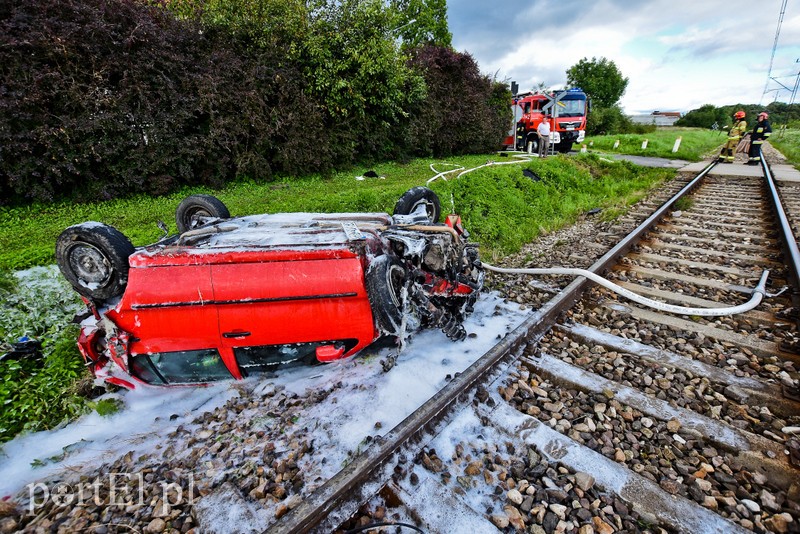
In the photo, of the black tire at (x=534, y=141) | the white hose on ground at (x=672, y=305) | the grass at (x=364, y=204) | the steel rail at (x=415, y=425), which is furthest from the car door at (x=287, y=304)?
the black tire at (x=534, y=141)

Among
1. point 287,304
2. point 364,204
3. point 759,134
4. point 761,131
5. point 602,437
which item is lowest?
point 602,437

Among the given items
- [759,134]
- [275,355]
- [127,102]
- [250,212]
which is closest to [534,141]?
[759,134]

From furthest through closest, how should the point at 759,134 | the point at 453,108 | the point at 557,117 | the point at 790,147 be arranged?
the point at 790,147, the point at 557,117, the point at 453,108, the point at 759,134

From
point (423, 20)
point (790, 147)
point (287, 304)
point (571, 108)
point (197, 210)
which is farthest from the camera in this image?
point (423, 20)

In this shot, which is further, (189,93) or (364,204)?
(189,93)

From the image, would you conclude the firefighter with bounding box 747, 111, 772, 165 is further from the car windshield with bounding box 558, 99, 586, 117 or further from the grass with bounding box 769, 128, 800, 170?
the car windshield with bounding box 558, 99, 586, 117

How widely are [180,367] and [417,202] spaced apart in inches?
118

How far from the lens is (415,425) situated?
89.1 inches

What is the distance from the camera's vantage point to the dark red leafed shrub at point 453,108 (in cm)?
1401

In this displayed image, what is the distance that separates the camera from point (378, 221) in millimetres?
3873

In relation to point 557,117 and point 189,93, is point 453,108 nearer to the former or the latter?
point 557,117

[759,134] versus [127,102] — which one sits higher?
[127,102]

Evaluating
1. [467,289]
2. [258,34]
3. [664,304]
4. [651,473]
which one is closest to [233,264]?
[467,289]

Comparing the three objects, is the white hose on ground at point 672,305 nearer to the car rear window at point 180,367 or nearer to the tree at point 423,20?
the car rear window at point 180,367
